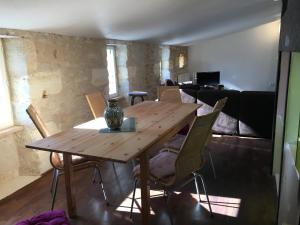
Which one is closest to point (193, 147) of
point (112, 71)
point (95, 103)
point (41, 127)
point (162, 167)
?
point (162, 167)

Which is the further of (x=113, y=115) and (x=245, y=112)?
(x=245, y=112)

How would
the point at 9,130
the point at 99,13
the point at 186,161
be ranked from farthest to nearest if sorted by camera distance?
1. the point at 9,130
2. the point at 99,13
3. the point at 186,161

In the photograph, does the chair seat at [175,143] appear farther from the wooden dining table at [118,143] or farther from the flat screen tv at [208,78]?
the flat screen tv at [208,78]

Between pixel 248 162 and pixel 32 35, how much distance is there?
285 cm

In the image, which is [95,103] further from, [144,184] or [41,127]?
[144,184]

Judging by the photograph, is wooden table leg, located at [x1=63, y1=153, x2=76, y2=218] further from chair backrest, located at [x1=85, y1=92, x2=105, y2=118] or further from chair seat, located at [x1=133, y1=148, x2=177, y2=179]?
chair backrest, located at [x1=85, y1=92, x2=105, y2=118]

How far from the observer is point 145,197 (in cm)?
176

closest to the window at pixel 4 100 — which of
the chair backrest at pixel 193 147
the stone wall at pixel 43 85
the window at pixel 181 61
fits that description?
the stone wall at pixel 43 85

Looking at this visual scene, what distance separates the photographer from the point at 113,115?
2006 millimetres

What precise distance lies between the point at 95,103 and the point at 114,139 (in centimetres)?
122

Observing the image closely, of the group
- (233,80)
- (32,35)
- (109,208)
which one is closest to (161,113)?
(109,208)

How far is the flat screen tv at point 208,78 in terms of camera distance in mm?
7372

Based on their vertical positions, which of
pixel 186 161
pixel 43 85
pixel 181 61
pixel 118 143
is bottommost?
pixel 186 161

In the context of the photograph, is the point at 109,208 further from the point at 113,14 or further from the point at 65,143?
the point at 113,14
